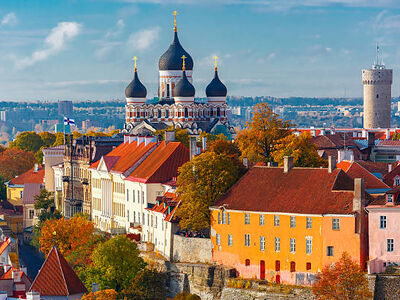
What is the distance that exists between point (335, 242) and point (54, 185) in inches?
3188

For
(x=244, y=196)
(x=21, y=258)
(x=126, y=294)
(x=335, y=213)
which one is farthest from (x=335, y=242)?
(x=21, y=258)

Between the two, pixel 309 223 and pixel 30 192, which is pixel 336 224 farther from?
pixel 30 192

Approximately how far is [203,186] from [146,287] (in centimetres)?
776

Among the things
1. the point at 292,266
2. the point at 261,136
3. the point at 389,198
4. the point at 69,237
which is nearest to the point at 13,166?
the point at 69,237

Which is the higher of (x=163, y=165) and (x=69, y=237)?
(x=163, y=165)

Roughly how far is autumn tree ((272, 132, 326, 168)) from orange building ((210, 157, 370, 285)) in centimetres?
799

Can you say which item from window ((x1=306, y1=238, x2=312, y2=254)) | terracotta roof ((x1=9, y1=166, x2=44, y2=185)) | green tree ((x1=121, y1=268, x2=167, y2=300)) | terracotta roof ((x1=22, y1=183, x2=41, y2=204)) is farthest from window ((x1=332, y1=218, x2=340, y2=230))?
terracotta roof ((x1=9, y1=166, x2=44, y2=185))

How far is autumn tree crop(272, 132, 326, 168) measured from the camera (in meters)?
99.1

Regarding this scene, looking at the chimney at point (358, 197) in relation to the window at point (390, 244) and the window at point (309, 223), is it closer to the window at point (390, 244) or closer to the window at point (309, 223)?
the window at point (390, 244)

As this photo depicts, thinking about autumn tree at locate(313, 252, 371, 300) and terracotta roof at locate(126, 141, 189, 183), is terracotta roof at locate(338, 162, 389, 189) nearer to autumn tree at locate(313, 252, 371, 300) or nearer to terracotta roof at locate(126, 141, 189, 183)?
autumn tree at locate(313, 252, 371, 300)

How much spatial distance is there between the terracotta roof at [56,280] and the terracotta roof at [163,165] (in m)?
21.8

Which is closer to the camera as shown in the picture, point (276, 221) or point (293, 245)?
point (293, 245)

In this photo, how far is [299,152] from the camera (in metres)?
99.4

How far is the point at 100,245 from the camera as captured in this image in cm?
9525
